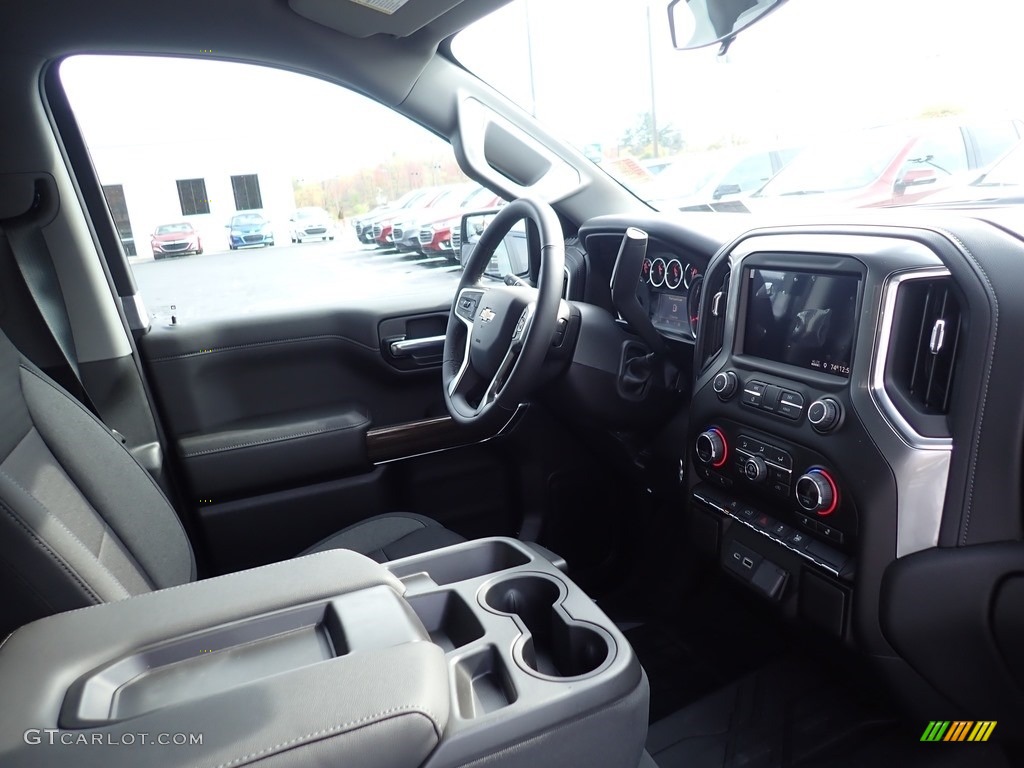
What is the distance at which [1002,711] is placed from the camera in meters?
1.31

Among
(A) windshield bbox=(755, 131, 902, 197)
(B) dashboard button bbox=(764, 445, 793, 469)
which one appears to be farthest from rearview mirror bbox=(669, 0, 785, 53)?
(B) dashboard button bbox=(764, 445, 793, 469)

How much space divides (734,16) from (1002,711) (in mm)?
1368

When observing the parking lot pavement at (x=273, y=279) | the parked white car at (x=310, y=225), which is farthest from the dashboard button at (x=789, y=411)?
the parked white car at (x=310, y=225)

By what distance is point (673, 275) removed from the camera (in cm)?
185

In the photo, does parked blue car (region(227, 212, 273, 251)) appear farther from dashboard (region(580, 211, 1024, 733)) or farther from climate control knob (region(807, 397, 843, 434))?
climate control knob (region(807, 397, 843, 434))

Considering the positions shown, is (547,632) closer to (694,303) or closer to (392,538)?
(392,538)

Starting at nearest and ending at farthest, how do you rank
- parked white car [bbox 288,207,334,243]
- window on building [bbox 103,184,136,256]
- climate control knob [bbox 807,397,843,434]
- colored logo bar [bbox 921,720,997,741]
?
climate control knob [bbox 807,397,843,434] < colored logo bar [bbox 921,720,997,741] < window on building [bbox 103,184,136,256] < parked white car [bbox 288,207,334,243]

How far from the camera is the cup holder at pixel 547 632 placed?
1.11 metres

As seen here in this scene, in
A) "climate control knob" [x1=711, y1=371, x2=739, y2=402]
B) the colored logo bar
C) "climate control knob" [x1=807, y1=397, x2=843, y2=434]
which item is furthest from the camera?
"climate control knob" [x1=711, y1=371, x2=739, y2=402]

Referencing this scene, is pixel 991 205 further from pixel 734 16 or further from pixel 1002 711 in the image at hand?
pixel 1002 711

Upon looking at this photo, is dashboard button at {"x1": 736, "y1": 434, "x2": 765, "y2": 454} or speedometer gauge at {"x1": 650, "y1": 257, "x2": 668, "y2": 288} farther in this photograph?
speedometer gauge at {"x1": 650, "y1": 257, "x2": 668, "y2": 288}

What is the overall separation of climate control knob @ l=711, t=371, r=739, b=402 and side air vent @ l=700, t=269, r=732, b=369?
0.07 m

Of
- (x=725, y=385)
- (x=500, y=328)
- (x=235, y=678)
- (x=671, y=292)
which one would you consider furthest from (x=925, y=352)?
(x=235, y=678)

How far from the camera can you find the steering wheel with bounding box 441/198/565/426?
1.54m
